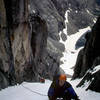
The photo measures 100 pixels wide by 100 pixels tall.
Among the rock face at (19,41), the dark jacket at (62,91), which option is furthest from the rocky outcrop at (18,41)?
the dark jacket at (62,91)

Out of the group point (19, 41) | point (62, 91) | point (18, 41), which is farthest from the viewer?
point (19, 41)

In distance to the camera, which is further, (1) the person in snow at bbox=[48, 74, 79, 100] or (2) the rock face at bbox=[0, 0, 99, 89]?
(2) the rock face at bbox=[0, 0, 99, 89]

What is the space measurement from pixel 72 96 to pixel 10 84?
1321cm

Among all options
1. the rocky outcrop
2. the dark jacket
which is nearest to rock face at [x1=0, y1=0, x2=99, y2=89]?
the rocky outcrop

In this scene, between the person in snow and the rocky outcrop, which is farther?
the rocky outcrop

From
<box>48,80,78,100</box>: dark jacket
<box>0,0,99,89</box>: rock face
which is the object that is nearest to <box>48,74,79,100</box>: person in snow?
<box>48,80,78,100</box>: dark jacket

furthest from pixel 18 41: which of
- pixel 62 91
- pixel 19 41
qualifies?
pixel 62 91

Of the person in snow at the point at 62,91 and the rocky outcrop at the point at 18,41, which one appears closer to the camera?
the person in snow at the point at 62,91

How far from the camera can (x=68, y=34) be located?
179125 millimetres

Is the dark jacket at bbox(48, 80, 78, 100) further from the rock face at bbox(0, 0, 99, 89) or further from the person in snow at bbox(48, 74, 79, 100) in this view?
the rock face at bbox(0, 0, 99, 89)

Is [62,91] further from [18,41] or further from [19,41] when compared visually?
[19,41]

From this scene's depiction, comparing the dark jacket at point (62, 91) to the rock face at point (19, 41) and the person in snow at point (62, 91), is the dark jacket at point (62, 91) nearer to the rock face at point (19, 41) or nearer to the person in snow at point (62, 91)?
the person in snow at point (62, 91)

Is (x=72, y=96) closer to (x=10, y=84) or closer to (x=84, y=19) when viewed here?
(x=10, y=84)

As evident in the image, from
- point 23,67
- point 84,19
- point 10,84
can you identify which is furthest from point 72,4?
point 10,84
